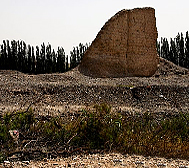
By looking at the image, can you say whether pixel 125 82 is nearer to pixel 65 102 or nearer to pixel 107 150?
pixel 65 102

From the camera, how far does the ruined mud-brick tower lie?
1636 cm

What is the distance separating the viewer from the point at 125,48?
16.9 metres

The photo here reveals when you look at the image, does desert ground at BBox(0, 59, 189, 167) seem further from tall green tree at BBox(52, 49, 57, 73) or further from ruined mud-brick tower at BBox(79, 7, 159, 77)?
tall green tree at BBox(52, 49, 57, 73)

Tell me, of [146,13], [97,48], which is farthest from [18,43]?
[146,13]

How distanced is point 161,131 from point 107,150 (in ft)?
4.38

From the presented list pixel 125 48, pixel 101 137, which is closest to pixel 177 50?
pixel 125 48

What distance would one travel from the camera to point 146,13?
676 inches

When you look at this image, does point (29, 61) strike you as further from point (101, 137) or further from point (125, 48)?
point (101, 137)

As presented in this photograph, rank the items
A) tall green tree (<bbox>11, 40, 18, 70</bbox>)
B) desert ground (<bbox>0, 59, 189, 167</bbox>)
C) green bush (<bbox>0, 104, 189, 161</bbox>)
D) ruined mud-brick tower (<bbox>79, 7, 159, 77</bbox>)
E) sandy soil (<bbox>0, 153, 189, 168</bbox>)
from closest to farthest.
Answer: sandy soil (<bbox>0, 153, 189, 168</bbox>)
green bush (<bbox>0, 104, 189, 161</bbox>)
desert ground (<bbox>0, 59, 189, 167</bbox>)
ruined mud-brick tower (<bbox>79, 7, 159, 77</bbox>)
tall green tree (<bbox>11, 40, 18, 70</bbox>)

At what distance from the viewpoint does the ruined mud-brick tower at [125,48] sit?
16.4 meters

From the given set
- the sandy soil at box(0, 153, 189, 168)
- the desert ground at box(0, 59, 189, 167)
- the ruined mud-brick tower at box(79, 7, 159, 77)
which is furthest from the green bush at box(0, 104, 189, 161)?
the ruined mud-brick tower at box(79, 7, 159, 77)

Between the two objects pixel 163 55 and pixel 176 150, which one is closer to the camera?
pixel 176 150

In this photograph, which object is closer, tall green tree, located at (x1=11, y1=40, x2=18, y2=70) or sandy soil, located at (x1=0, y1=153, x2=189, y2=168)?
sandy soil, located at (x1=0, y1=153, x2=189, y2=168)

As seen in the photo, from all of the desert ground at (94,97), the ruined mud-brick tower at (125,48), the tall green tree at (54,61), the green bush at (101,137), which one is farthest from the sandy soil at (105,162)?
the tall green tree at (54,61)
